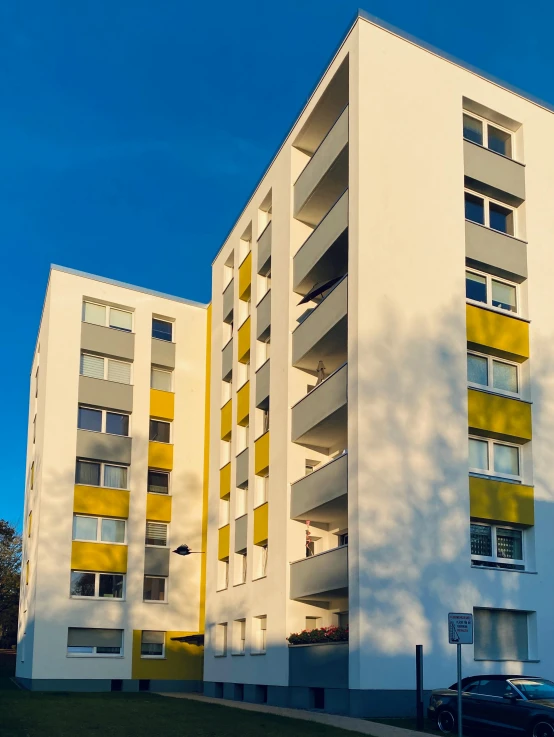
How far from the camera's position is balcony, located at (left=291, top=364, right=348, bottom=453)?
2697cm

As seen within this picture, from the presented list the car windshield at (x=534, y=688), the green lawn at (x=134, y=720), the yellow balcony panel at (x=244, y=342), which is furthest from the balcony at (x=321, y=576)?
the yellow balcony panel at (x=244, y=342)

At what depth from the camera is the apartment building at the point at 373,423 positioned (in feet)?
82.3

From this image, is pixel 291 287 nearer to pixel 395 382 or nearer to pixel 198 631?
pixel 395 382

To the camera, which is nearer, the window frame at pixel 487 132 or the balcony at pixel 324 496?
the balcony at pixel 324 496

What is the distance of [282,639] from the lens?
2877 cm

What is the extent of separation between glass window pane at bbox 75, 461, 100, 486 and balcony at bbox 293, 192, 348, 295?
14640mm

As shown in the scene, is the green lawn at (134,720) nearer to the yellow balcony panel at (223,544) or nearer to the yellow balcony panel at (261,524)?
the yellow balcony panel at (261,524)

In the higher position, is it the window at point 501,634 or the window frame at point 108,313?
the window frame at point 108,313

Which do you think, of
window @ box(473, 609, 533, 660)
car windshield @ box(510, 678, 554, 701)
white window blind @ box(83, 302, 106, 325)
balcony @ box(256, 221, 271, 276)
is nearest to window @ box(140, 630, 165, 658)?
white window blind @ box(83, 302, 106, 325)

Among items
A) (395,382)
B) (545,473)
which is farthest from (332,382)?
(545,473)

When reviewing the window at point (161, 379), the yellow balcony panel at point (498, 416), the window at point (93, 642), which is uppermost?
the window at point (161, 379)

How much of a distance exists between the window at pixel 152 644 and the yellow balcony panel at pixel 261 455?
11693 mm

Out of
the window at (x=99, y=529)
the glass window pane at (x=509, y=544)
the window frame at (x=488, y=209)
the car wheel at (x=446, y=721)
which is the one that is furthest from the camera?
the window at (x=99, y=529)

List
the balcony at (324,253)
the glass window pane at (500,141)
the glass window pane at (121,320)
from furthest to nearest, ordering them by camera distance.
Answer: the glass window pane at (121,320) < the glass window pane at (500,141) < the balcony at (324,253)
